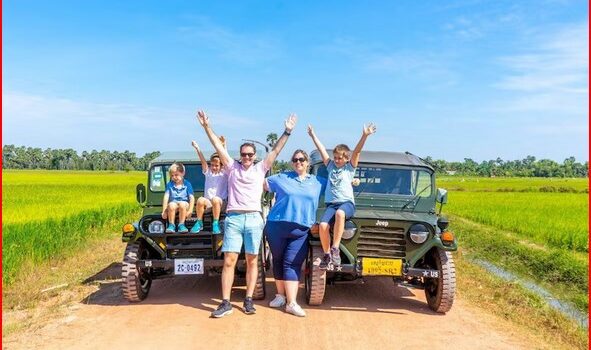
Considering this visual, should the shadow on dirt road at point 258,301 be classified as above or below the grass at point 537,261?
above

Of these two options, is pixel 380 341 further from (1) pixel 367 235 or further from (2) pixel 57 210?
(2) pixel 57 210

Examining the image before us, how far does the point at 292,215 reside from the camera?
21.6 feet

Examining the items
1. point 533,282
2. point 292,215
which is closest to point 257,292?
point 292,215

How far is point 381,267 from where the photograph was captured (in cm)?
675

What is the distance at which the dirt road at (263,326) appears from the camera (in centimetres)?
563

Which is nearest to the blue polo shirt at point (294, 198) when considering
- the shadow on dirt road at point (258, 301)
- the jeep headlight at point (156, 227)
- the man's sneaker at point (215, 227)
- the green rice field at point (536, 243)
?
the man's sneaker at point (215, 227)

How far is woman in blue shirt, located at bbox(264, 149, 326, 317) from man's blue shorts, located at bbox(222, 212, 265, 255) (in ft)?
0.95

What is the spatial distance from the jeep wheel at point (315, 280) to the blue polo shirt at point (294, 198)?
0.47 meters

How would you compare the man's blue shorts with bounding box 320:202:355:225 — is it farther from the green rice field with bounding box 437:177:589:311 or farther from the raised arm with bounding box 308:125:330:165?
the green rice field with bounding box 437:177:589:311

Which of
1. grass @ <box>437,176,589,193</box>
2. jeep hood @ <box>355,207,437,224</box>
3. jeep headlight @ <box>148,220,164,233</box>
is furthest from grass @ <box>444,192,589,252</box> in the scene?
grass @ <box>437,176,589,193</box>

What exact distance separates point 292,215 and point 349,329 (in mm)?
1461

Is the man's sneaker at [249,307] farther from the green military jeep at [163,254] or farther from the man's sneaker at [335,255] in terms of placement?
the man's sneaker at [335,255]

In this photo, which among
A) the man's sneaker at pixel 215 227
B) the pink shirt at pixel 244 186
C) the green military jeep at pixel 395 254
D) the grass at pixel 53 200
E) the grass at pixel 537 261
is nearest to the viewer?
the pink shirt at pixel 244 186

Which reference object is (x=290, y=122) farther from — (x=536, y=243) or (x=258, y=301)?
(x=536, y=243)
